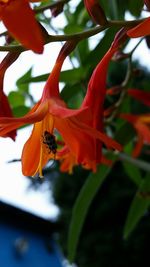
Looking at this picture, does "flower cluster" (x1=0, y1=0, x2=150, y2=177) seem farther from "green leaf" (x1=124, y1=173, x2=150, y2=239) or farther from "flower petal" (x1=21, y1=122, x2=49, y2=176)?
"green leaf" (x1=124, y1=173, x2=150, y2=239)

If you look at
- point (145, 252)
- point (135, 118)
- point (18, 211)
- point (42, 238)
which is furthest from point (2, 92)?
point (42, 238)

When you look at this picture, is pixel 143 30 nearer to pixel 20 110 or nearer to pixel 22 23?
pixel 22 23

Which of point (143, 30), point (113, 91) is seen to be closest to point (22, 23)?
point (143, 30)

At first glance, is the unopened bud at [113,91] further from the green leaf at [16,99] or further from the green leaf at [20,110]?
the green leaf at [16,99]

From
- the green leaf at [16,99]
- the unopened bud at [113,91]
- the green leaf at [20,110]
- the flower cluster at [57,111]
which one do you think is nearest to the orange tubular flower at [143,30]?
the flower cluster at [57,111]

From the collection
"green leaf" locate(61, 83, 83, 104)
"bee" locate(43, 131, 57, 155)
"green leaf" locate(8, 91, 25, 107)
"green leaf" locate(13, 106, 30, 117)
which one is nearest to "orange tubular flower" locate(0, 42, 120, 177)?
"bee" locate(43, 131, 57, 155)

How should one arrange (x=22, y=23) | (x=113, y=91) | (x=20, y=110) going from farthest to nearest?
1. (x=20, y=110)
2. (x=113, y=91)
3. (x=22, y=23)

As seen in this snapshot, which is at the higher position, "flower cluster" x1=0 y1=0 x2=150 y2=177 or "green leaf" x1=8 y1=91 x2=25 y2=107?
"flower cluster" x1=0 y1=0 x2=150 y2=177
